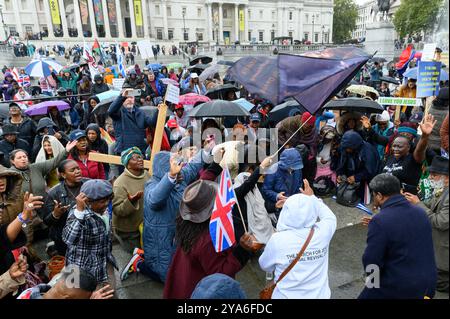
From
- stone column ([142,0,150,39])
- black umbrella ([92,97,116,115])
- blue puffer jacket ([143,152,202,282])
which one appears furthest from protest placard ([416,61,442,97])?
stone column ([142,0,150,39])

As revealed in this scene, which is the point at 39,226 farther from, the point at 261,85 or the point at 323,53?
the point at 323,53

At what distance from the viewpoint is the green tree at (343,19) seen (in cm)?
7844

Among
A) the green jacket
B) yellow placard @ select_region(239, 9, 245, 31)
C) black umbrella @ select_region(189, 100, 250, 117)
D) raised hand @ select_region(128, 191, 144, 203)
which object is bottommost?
raised hand @ select_region(128, 191, 144, 203)

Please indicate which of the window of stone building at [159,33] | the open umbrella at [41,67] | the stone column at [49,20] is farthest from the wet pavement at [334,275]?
the window of stone building at [159,33]

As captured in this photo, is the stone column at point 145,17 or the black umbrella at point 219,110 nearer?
the black umbrella at point 219,110

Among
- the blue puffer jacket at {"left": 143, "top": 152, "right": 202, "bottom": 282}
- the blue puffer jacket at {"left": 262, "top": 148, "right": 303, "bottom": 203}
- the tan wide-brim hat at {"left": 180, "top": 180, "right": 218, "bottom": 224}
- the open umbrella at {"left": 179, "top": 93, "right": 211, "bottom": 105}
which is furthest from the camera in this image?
the open umbrella at {"left": 179, "top": 93, "right": 211, "bottom": 105}

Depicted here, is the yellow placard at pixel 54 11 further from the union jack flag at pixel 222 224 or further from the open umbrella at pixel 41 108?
the union jack flag at pixel 222 224

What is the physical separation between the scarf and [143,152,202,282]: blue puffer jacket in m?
0.69

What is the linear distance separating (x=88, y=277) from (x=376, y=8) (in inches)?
1166

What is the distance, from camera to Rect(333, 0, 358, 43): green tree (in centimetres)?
7844

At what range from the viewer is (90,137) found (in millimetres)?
5512

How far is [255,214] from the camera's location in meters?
3.81

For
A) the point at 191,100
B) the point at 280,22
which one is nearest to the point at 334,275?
the point at 191,100

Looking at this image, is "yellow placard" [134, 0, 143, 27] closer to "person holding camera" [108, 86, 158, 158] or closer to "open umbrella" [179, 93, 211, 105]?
"open umbrella" [179, 93, 211, 105]
